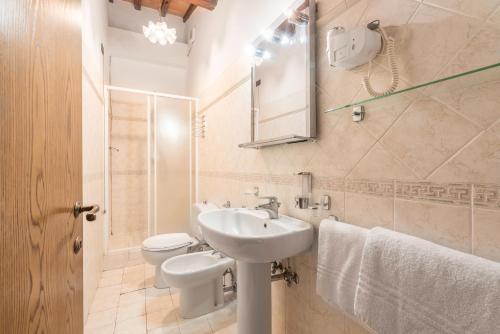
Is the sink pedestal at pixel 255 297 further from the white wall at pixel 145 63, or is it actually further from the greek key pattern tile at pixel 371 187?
the white wall at pixel 145 63

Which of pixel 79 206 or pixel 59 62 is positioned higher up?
pixel 59 62

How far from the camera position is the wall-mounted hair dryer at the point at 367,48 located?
80 centimetres

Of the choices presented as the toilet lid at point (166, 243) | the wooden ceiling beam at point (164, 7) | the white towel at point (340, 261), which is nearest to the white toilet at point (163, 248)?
the toilet lid at point (166, 243)

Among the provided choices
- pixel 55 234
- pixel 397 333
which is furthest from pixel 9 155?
pixel 397 333

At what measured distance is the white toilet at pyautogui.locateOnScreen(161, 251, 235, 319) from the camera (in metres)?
1.54

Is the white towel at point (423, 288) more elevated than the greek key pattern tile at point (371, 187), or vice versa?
the greek key pattern tile at point (371, 187)

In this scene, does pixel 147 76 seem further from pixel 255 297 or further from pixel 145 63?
pixel 255 297

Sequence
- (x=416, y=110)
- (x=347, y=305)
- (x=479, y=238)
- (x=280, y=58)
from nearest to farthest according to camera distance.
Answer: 1. (x=479, y=238)
2. (x=416, y=110)
3. (x=347, y=305)
4. (x=280, y=58)

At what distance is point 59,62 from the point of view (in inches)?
26.9

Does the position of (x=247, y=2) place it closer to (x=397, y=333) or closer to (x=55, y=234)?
(x=55, y=234)

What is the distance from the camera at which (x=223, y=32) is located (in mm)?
2203

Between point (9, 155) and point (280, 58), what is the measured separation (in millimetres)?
1325

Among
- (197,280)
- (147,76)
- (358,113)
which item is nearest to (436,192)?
(358,113)

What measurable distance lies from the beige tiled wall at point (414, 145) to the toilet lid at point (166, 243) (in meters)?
1.14
